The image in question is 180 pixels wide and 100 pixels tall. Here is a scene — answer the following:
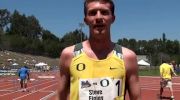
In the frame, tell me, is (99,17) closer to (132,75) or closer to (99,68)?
(99,68)

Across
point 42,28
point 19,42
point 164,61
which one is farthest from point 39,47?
point 164,61

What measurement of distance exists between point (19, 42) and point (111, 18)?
114878mm

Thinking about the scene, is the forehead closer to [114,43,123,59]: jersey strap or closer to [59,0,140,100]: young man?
[59,0,140,100]: young man

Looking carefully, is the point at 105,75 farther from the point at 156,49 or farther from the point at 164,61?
the point at 156,49

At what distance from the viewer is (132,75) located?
3.25 metres

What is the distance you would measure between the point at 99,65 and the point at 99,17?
31cm

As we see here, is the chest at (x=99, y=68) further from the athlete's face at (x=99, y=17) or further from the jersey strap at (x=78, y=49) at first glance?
the athlete's face at (x=99, y=17)

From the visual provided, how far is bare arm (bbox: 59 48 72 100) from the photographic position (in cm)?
328

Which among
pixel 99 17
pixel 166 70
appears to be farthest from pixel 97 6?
pixel 166 70

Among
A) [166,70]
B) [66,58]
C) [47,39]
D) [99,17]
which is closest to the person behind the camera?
[99,17]

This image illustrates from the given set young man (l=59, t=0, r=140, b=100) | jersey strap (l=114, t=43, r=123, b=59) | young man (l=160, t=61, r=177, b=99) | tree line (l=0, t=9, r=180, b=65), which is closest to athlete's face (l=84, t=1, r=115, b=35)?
young man (l=59, t=0, r=140, b=100)

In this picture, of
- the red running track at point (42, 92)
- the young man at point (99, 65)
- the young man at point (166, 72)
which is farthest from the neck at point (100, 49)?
the young man at point (166, 72)

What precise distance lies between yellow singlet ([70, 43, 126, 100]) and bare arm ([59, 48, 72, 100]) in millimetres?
52

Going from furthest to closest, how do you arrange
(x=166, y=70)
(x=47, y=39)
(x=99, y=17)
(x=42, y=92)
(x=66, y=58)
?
(x=47, y=39)
(x=42, y=92)
(x=166, y=70)
(x=66, y=58)
(x=99, y=17)
